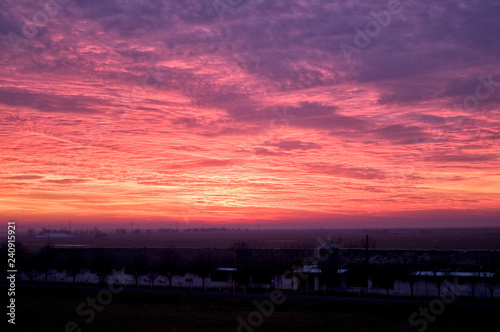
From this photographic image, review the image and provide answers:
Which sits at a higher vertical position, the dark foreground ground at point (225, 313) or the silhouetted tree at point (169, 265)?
the silhouetted tree at point (169, 265)

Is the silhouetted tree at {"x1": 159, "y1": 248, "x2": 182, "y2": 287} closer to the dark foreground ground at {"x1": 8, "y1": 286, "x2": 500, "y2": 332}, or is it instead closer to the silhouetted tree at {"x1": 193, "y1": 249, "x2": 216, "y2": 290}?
the silhouetted tree at {"x1": 193, "y1": 249, "x2": 216, "y2": 290}

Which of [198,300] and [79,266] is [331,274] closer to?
[198,300]

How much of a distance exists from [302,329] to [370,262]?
77.5ft

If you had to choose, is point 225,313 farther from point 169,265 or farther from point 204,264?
point 169,265

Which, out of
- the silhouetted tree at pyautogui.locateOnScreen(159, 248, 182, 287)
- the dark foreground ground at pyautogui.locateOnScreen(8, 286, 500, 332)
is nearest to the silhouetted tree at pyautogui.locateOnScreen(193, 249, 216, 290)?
the silhouetted tree at pyautogui.locateOnScreen(159, 248, 182, 287)

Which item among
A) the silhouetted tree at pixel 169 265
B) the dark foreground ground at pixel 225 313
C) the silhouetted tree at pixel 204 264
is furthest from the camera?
the silhouetted tree at pixel 169 265

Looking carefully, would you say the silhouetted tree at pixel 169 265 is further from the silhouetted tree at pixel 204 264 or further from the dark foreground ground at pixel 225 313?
the dark foreground ground at pixel 225 313

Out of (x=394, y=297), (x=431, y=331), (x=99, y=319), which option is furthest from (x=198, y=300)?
(x=431, y=331)

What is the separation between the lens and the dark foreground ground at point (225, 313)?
31.1m

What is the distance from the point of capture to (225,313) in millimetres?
36156

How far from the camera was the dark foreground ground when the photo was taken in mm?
31125

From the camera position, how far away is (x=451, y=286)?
145 feet

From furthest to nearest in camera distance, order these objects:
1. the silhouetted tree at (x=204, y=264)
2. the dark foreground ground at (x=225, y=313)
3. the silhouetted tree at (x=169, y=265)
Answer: the silhouetted tree at (x=169, y=265), the silhouetted tree at (x=204, y=264), the dark foreground ground at (x=225, y=313)

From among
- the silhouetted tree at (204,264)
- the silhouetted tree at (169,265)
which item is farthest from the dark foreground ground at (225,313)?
the silhouetted tree at (169,265)
